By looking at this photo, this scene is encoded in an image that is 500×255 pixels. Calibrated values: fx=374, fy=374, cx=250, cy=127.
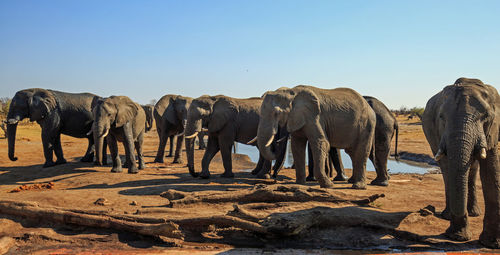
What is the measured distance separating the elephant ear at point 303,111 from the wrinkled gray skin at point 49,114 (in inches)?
346

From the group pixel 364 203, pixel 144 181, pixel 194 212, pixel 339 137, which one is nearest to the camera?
pixel 194 212

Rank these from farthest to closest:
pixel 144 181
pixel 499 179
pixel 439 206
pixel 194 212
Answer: pixel 144 181 → pixel 439 206 → pixel 194 212 → pixel 499 179

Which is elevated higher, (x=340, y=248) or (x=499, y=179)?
(x=499, y=179)

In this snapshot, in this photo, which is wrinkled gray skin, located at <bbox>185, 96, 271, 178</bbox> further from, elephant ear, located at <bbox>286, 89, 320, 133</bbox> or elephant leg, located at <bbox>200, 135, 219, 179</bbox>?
elephant ear, located at <bbox>286, 89, 320, 133</bbox>

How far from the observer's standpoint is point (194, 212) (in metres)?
6.62

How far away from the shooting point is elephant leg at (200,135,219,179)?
10.8m

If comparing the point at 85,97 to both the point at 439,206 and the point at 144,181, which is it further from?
the point at 439,206

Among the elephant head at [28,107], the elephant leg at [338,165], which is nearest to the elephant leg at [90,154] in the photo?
the elephant head at [28,107]

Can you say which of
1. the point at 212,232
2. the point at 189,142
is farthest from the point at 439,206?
the point at 189,142

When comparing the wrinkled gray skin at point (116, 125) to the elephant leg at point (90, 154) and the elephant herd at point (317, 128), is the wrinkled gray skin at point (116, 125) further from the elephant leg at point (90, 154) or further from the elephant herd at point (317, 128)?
the elephant leg at point (90, 154)

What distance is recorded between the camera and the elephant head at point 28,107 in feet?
43.5

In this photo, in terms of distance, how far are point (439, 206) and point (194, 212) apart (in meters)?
5.21

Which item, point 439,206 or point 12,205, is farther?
point 439,206

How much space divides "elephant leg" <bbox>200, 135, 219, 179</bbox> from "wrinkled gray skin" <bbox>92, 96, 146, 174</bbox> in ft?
8.94
